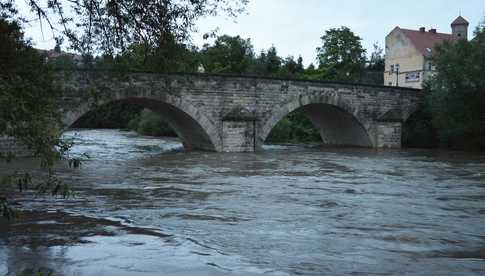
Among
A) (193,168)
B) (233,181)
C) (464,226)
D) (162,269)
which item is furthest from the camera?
(193,168)

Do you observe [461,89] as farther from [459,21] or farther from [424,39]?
[459,21]

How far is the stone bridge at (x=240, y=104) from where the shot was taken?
17653 millimetres

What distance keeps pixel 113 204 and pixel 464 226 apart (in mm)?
5019

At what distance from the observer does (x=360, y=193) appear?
33.1 ft

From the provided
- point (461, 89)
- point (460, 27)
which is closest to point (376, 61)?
point (460, 27)

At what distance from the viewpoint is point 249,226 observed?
686cm

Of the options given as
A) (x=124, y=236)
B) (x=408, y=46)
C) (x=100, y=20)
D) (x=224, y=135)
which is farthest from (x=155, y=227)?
(x=408, y=46)

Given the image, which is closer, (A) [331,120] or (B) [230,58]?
(A) [331,120]

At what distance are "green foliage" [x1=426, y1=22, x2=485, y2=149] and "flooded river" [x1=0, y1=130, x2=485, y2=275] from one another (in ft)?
31.5

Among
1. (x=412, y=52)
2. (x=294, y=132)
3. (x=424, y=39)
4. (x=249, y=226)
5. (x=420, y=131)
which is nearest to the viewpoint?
(x=249, y=226)

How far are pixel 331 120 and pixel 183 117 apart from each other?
903cm

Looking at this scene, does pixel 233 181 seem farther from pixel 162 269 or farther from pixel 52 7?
pixel 162 269

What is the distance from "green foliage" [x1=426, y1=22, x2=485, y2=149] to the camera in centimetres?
2102

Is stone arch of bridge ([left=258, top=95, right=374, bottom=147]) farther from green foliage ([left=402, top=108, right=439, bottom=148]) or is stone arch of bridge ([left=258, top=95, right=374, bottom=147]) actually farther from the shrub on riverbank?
the shrub on riverbank
